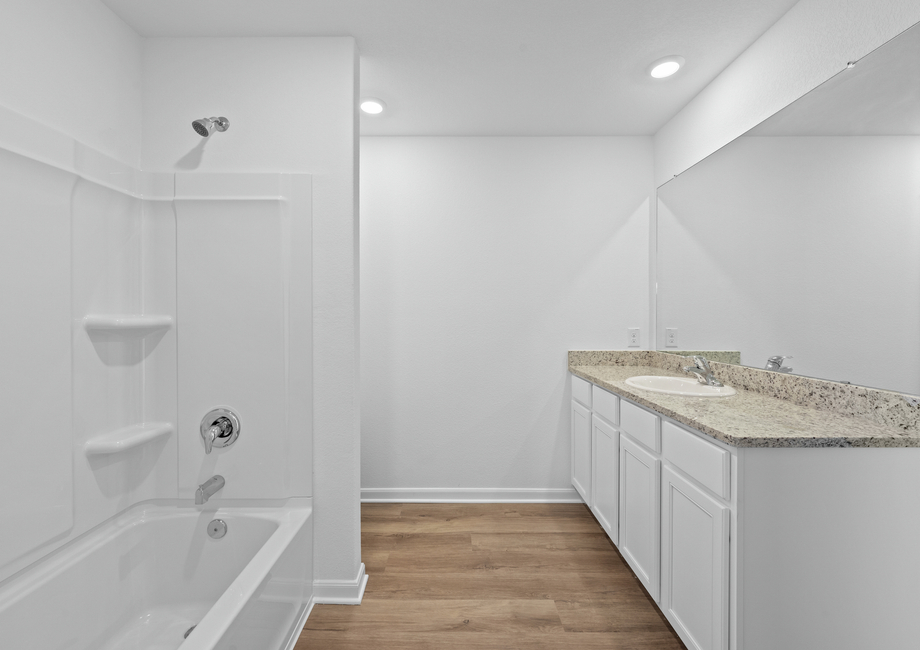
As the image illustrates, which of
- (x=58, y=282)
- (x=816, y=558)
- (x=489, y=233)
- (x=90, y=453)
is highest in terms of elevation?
(x=489, y=233)

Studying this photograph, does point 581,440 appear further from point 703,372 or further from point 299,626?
point 299,626

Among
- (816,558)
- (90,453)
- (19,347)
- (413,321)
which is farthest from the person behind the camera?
(413,321)

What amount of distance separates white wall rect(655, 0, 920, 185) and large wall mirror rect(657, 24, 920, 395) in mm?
50

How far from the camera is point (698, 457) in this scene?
146cm

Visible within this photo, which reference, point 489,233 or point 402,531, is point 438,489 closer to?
point 402,531

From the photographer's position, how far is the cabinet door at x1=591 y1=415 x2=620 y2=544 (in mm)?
2217

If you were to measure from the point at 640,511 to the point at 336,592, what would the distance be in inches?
53.4

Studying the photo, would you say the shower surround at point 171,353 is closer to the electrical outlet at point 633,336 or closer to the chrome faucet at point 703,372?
the chrome faucet at point 703,372

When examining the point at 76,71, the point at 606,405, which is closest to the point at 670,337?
the point at 606,405

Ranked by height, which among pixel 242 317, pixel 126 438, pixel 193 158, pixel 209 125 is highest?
pixel 209 125

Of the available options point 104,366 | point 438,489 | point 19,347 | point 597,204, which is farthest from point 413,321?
point 19,347

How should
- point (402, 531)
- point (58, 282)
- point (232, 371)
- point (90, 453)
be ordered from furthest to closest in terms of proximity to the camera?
point (402, 531) → point (232, 371) → point (90, 453) → point (58, 282)

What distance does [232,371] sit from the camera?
1.97 metres

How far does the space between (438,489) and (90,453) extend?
6.19ft
